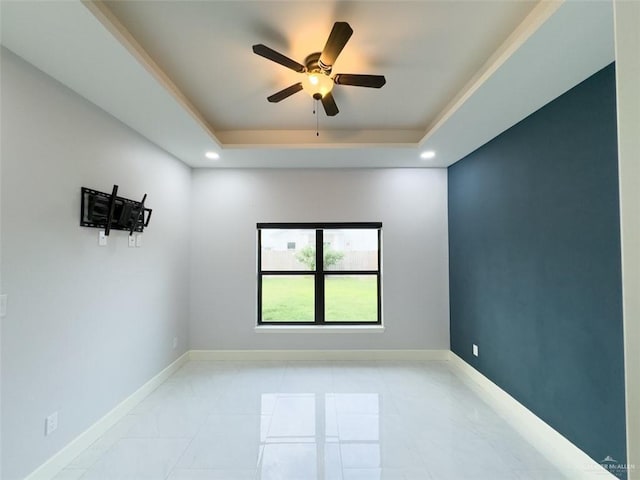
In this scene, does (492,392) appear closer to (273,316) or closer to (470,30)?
(273,316)

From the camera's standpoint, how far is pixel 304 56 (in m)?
2.05

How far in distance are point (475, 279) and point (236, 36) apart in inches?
129

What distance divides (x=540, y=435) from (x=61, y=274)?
3787 millimetres

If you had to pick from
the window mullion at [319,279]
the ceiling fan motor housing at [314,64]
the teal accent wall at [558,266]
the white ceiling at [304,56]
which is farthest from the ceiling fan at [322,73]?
the window mullion at [319,279]

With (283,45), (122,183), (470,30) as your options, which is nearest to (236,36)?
(283,45)

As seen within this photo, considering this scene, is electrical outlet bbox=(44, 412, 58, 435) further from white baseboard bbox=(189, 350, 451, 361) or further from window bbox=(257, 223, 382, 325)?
window bbox=(257, 223, 382, 325)

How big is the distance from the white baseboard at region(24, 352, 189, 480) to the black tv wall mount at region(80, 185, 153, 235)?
5.06 feet

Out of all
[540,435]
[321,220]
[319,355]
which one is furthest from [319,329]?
[540,435]

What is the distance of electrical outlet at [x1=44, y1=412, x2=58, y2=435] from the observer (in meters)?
1.94

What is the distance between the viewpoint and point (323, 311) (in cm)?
424

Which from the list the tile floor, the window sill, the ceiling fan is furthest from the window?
the ceiling fan

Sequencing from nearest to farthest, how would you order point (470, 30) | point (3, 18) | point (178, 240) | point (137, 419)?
point (3, 18) < point (470, 30) < point (137, 419) < point (178, 240)

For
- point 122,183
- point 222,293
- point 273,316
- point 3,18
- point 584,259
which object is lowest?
→ point 273,316

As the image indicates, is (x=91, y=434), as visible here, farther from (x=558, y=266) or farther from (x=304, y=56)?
(x=558, y=266)
